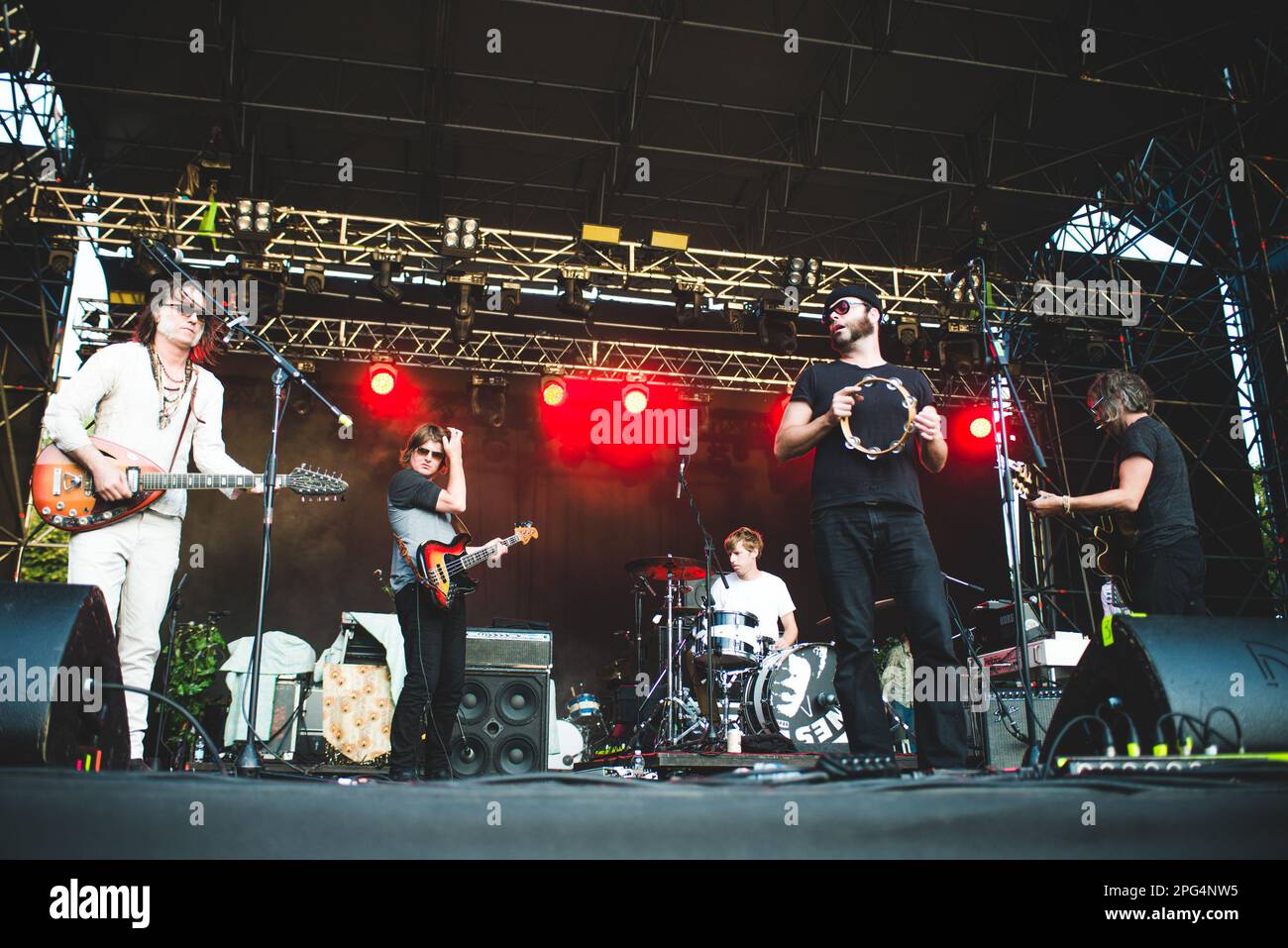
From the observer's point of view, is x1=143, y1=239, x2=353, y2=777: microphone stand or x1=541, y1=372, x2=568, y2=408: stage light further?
x1=541, y1=372, x2=568, y2=408: stage light

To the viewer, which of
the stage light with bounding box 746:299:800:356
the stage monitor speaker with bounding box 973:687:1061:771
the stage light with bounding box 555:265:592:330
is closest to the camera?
the stage monitor speaker with bounding box 973:687:1061:771

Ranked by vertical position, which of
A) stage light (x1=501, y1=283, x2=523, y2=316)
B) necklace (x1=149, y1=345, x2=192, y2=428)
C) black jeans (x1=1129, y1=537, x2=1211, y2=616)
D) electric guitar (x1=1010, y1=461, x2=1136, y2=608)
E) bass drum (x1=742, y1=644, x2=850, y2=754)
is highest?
stage light (x1=501, y1=283, x2=523, y2=316)

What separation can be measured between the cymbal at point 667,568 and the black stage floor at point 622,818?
20.8ft

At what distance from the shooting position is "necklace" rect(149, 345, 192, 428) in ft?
13.4

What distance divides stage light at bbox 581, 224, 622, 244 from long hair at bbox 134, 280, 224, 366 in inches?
238

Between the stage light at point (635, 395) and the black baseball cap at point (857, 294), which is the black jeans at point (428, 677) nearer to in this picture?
the black baseball cap at point (857, 294)

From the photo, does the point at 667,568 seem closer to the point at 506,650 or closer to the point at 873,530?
the point at 506,650

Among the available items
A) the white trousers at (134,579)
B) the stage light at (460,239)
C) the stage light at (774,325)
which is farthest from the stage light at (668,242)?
the white trousers at (134,579)

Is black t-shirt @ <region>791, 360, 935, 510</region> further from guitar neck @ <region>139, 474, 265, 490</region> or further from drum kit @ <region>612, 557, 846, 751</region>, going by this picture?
drum kit @ <region>612, 557, 846, 751</region>

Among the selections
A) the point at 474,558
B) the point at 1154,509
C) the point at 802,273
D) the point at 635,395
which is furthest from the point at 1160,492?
the point at 635,395

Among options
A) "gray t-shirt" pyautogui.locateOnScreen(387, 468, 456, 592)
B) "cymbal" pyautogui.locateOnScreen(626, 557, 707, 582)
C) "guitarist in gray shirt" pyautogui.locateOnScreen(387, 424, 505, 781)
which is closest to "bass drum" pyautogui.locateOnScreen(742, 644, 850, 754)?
"cymbal" pyautogui.locateOnScreen(626, 557, 707, 582)
